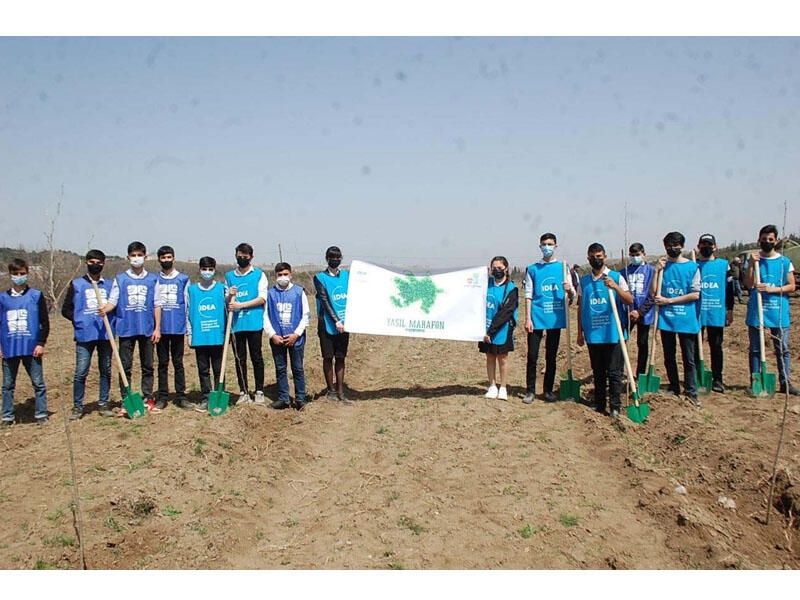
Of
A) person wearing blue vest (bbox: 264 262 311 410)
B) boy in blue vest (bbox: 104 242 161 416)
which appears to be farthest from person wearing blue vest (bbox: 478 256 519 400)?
boy in blue vest (bbox: 104 242 161 416)

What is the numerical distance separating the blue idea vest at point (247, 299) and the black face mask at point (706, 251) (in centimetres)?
640

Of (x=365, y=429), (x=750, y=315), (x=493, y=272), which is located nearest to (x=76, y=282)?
(x=365, y=429)

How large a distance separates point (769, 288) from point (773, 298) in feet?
1.43

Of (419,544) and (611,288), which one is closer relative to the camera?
(419,544)

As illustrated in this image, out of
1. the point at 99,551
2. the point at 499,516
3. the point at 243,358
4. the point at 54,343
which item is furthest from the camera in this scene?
the point at 54,343

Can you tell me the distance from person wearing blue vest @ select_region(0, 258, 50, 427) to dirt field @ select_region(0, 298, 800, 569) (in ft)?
2.43

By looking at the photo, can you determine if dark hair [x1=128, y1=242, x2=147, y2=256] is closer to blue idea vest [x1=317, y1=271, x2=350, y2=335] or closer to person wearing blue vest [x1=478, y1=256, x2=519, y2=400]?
blue idea vest [x1=317, y1=271, x2=350, y2=335]

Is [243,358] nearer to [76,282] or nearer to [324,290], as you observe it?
[324,290]

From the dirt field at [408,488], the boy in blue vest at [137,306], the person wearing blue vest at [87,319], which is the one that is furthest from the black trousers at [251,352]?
the person wearing blue vest at [87,319]

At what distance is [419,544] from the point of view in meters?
4.98

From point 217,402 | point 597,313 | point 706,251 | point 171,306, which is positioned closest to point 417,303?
point 597,313

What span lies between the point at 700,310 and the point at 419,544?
20.3 feet

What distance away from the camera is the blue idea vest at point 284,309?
28.7 ft

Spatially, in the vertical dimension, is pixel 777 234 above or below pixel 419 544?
above
